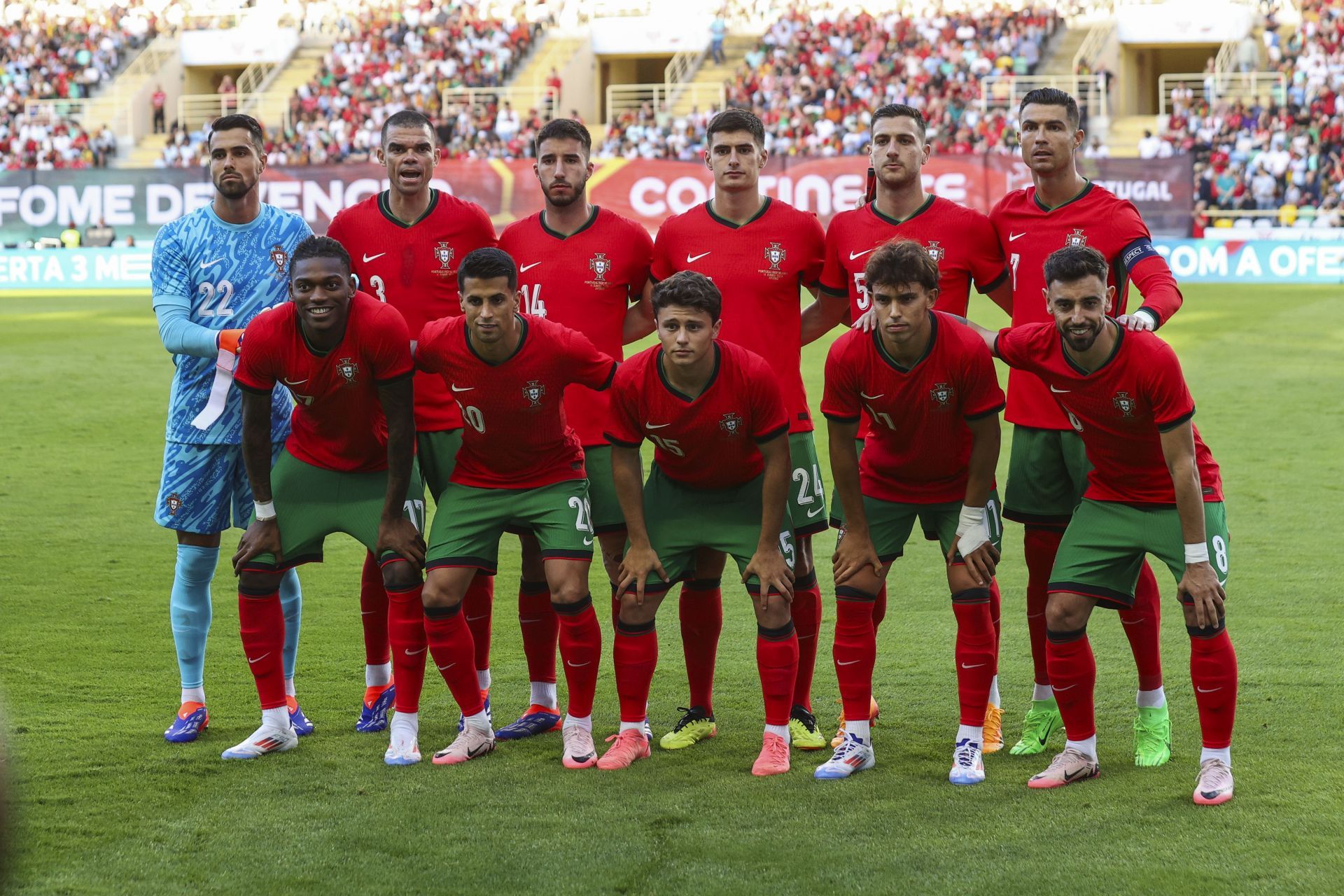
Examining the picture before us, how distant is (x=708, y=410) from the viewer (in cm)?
526

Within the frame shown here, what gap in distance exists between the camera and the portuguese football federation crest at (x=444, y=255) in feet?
19.3

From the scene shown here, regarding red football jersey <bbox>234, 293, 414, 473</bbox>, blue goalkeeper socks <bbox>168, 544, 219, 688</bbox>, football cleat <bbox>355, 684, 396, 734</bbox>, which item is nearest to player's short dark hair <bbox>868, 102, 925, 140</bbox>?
red football jersey <bbox>234, 293, 414, 473</bbox>

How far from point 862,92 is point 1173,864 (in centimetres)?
3271

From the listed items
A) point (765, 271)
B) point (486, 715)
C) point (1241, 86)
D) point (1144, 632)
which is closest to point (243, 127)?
point (765, 271)

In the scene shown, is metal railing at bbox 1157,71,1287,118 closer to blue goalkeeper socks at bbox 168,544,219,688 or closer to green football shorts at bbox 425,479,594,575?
green football shorts at bbox 425,479,594,575

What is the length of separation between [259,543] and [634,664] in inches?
55.2

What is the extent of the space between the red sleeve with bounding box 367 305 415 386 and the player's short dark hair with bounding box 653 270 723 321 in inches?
35.8

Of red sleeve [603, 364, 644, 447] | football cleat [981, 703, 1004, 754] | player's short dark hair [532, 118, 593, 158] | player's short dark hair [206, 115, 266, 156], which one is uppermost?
player's short dark hair [206, 115, 266, 156]

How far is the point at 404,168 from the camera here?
19.1ft

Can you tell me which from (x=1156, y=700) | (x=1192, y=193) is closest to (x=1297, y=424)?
(x=1156, y=700)

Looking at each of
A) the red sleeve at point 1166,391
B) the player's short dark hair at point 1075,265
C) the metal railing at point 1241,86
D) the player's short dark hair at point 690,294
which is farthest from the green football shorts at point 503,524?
the metal railing at point 1241,86

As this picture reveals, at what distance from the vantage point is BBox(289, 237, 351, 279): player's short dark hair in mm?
5301

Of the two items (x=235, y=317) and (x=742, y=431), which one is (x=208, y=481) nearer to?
(x=235, y=317)

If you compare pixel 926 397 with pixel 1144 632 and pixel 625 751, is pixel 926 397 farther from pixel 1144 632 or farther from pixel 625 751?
pixel 625 751
